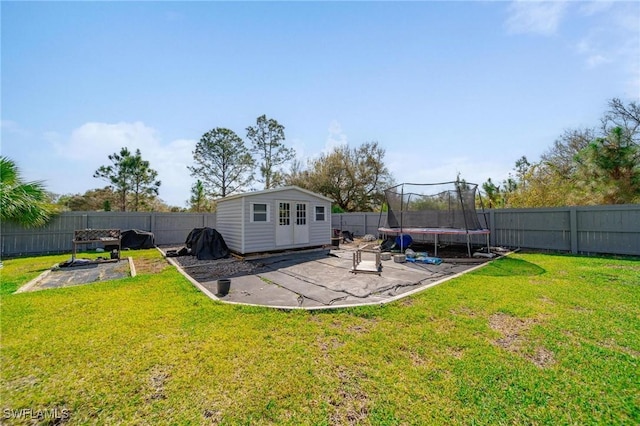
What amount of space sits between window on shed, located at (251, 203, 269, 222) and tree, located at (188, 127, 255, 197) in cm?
1423

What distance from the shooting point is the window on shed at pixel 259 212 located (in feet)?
27.1

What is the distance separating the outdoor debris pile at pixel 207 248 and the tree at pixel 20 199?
482cm

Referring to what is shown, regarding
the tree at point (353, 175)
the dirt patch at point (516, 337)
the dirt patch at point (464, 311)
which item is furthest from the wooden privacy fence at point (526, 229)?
the tree at point (353, 175)

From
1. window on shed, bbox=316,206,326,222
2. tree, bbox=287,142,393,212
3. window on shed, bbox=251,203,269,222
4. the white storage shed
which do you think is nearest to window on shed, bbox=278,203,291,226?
the white storage shed

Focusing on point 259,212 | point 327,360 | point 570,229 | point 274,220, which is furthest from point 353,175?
point 327,360

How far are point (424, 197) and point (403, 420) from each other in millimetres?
9332

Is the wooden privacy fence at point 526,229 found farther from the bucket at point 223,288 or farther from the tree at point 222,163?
the tree at point 222,163

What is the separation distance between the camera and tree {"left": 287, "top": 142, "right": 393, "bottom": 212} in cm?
1997

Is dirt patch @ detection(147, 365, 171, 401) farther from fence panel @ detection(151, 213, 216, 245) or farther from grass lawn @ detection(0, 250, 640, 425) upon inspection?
fence panel @ detection(151, 213, 216, 245)

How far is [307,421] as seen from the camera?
1.69m

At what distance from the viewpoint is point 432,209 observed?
989 cm

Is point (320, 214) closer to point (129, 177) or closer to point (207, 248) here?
point (207, 248)

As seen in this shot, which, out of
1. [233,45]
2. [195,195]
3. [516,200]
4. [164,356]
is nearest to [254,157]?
[195,195]

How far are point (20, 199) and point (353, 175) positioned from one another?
679 inches
